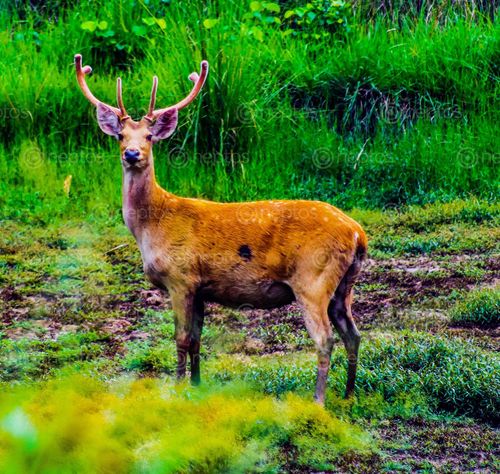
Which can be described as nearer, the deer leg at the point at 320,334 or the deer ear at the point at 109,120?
the deer leg at the point at 320,334

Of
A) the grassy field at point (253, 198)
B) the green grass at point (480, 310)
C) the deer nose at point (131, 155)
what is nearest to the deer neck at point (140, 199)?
the deer nose at point (131, 155)

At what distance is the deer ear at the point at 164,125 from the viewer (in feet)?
22.2

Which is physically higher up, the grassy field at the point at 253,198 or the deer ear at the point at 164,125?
the deer ear at the point at 164,125

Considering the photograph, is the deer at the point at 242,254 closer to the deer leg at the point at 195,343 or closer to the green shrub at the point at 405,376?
the deer leg at the point at 195,343

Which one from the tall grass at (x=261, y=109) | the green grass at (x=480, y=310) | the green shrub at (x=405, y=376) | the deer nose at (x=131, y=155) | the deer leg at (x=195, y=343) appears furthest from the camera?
the tall grass at (x=261, y=109)

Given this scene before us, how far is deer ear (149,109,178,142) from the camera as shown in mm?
6781

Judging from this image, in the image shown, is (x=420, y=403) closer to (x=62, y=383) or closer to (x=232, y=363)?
(x=232, y=363)

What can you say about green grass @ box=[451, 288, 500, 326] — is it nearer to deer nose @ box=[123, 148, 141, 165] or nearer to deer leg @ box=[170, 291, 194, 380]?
deer leg @ box=[170, 291, 194, 380]

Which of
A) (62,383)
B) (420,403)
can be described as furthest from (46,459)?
(420,403)

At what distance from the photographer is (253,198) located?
10812 millimetres

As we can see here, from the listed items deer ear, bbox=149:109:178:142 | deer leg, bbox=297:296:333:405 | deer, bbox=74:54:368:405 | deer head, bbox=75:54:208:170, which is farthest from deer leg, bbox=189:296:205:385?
deer ear, bbox=149:109:178:142

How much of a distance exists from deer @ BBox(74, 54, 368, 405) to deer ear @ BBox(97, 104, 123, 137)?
0.01 m

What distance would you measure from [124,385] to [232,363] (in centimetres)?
101

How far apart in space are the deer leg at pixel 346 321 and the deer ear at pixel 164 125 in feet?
4.98
